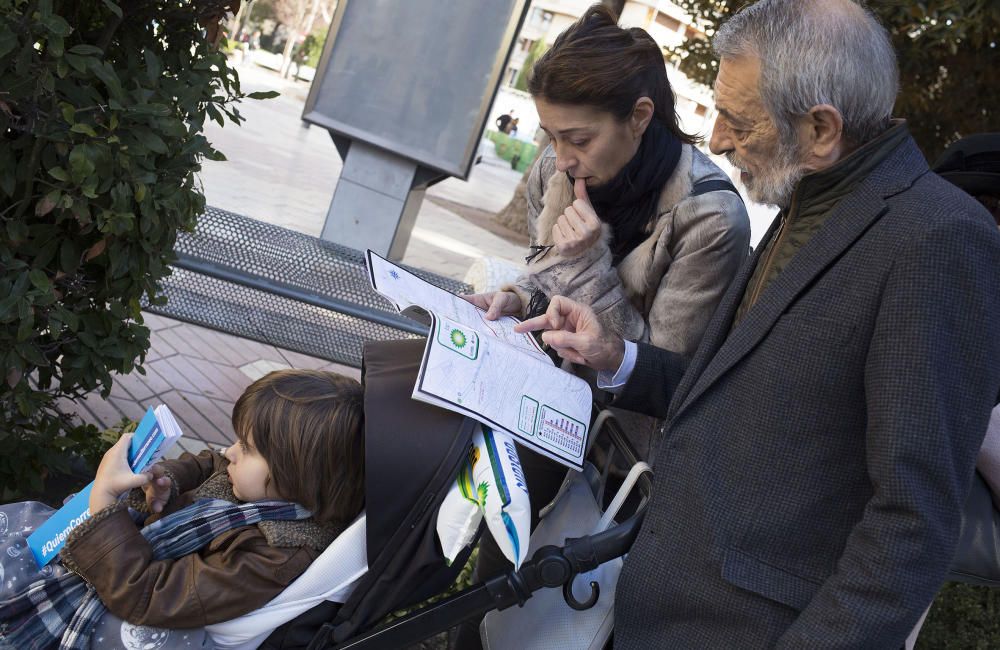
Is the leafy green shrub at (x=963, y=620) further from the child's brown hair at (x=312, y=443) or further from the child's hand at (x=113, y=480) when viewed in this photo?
the child's hand at (x=113, y=480)

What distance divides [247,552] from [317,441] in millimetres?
280

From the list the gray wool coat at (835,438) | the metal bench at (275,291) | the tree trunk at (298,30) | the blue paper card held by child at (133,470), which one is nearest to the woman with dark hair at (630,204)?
the gray wool coat at (835,438)

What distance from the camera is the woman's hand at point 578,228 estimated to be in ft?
7.66

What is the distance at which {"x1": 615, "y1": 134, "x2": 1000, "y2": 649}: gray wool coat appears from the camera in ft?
4.86

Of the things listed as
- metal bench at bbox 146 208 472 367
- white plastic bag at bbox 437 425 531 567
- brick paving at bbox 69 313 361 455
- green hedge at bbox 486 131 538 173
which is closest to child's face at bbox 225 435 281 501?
white plastic bag at bbox 437 425 531 567

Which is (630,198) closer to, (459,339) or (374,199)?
(459,339)

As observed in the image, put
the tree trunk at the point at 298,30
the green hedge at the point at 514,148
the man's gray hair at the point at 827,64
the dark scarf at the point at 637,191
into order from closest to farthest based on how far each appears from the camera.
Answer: the man's gray hair at the point at 827,64 < the dark scarf at the point at 637,191 < the green hedge at the point at 514,148 < the tree trunk at the point at 298,30

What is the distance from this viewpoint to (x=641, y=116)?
2.41m

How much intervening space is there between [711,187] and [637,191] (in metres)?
0.18

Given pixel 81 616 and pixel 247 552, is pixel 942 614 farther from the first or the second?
pixel 81 616

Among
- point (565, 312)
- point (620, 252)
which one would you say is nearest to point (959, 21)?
point (620, 252)

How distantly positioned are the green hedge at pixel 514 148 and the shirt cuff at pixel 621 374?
35.1 m

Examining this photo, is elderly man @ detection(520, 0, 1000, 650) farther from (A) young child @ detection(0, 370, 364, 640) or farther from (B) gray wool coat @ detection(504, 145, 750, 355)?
(A) young child @ detection(0, 370, 364, 640)

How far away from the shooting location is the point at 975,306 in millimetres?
1486
